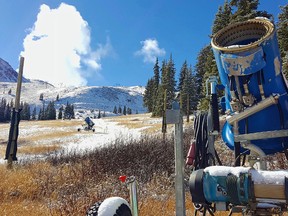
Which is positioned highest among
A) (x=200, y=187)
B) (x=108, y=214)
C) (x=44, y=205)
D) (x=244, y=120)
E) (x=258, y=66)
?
(x=258, y=66)

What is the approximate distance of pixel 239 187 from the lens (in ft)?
6.39

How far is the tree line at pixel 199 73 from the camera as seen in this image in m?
18.9

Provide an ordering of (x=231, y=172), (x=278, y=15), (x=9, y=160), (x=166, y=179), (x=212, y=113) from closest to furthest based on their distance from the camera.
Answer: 1. (x=231, y=172)
2. (x=212, y=113)
3. (x=166, y=179)
4. (x=9, y=160)
5. (x=278, y=15)

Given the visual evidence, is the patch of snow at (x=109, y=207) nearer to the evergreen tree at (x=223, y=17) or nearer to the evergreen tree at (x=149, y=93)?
the evergreen tree at (x=223, y=17)

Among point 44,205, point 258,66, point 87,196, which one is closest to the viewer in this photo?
point 258,66

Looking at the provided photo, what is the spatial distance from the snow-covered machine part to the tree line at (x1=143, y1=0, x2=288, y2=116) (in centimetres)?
97

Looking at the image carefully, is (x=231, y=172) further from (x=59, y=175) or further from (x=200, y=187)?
(x=59, y=175)

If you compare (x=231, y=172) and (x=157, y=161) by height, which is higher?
(x=231, y=172)

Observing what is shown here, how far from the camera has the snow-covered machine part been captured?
1865 mm

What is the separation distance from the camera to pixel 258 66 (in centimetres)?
227

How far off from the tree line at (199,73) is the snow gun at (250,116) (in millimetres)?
595

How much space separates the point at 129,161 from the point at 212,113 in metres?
6.19

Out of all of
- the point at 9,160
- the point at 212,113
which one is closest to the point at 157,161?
the point at 9,160

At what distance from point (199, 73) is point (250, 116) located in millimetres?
54552
